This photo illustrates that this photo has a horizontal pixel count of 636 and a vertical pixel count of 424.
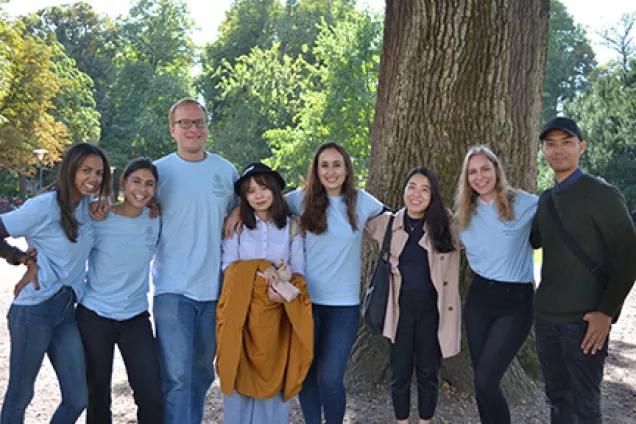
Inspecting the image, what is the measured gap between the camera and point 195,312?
3.96m

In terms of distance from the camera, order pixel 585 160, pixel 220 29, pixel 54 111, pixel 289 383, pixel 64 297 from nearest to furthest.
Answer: pixel 64 297
pixel 289 383
pixel 585 160
pixel 54 111
pixel 220 29

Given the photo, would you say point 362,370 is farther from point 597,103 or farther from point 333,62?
point 597,103

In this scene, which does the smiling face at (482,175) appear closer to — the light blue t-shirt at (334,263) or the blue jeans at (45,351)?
the light blue t-shirt at (334,263)

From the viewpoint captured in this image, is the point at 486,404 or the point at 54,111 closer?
the point at 486,404

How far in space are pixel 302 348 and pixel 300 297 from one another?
0.34 m

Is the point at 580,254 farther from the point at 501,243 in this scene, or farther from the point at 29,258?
the point at 29,258

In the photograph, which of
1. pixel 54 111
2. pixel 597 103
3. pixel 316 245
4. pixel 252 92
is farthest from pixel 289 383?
pixel 54 111

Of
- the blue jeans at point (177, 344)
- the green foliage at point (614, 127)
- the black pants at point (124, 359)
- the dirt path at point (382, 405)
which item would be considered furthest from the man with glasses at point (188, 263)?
the green foliage at point (614, 127)

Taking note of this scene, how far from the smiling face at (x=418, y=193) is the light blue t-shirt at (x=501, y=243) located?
336 mm

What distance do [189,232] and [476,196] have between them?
1996 mm

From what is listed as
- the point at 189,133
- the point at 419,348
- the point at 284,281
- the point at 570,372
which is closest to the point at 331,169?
the point at 284,281

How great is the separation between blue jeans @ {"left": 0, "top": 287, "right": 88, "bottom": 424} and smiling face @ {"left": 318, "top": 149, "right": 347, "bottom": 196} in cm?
181

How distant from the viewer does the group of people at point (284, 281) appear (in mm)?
3541

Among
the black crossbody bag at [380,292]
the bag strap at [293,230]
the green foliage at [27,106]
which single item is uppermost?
the green foliage at [27,106]
